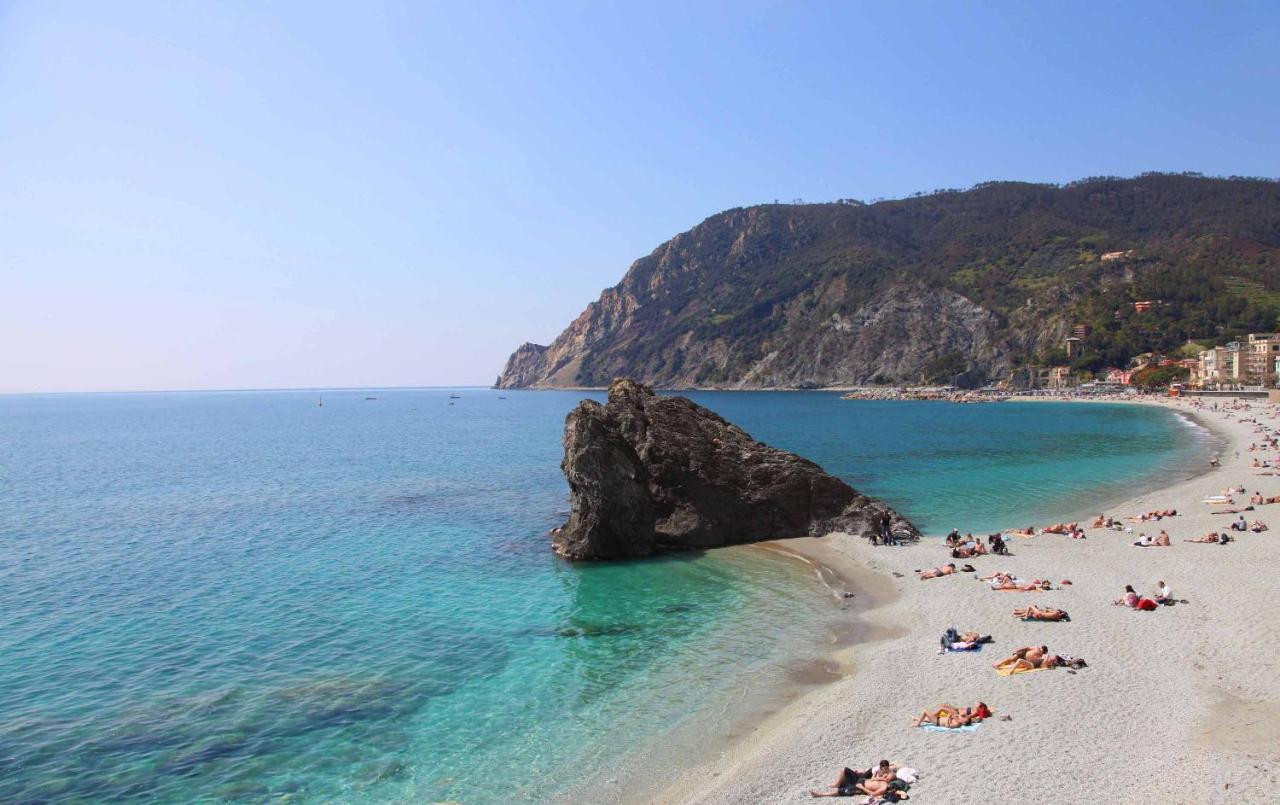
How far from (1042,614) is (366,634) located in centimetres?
1930

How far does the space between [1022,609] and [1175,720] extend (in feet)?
24.4

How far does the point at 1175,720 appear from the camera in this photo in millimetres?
13844

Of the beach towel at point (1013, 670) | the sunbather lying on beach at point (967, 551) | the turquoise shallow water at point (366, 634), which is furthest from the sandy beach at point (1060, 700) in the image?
the turquoise shallow water at point (366, 634)

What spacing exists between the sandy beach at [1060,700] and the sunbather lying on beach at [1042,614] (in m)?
0.27

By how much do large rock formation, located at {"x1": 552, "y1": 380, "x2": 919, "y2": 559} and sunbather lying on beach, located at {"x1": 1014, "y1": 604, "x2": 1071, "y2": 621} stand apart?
10235 mm

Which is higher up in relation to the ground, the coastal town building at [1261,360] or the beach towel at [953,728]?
the coastal town building at [1261,360]

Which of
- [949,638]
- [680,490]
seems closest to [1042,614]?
[949,638]

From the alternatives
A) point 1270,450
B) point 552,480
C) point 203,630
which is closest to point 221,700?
point 203,630

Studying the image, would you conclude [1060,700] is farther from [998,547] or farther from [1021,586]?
[998,547]

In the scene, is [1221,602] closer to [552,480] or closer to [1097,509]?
[1097,509]

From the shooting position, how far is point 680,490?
32938mm

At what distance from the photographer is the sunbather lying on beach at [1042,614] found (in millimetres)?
20141

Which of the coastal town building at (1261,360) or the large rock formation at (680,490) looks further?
the coastal town building at (1261,360)

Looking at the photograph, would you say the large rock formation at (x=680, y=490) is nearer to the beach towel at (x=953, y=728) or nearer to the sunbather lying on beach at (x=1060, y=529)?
the sunbather lying on beach at (x=1060, y=529)
